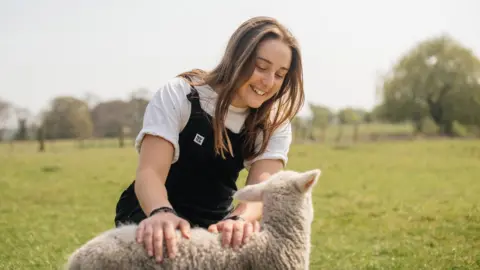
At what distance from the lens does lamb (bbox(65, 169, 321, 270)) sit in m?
2.72

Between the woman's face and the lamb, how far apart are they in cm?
62

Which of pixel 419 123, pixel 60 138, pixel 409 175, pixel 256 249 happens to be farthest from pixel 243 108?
pixel 419 123

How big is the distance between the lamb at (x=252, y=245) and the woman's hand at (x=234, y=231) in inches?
1.3

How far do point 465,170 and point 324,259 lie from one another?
12863 mm

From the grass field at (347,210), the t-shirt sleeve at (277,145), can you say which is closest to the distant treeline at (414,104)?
the grass field at (347,210)

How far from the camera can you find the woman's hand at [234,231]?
2879 mm

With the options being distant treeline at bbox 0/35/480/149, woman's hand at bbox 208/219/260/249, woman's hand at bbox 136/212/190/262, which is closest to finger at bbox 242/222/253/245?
woman's hand at bbox 208/219/260/249

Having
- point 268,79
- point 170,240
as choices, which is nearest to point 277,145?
point 268,79

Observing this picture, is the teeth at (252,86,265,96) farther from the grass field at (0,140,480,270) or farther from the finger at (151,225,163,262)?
the grass field at (0,140,480,270)

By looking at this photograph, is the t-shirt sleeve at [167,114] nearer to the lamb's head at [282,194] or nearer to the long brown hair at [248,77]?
the long brown hair at [248,77]

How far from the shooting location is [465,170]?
1834 cm

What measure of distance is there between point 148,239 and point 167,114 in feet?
3.01

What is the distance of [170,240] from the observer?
274 centimetres

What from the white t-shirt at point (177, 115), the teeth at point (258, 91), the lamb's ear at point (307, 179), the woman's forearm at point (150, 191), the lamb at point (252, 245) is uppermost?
the teeth at point (258, 91)
